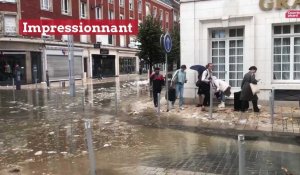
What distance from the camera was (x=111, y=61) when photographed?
51.4m

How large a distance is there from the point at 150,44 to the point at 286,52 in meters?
15.4

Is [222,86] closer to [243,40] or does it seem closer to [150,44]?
[243,40]

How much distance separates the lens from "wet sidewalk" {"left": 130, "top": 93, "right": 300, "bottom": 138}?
33.0 feet

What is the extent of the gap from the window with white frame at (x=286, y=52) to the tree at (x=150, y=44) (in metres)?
14.8

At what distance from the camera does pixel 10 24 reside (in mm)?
33594

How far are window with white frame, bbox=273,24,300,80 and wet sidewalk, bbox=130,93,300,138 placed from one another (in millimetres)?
1266

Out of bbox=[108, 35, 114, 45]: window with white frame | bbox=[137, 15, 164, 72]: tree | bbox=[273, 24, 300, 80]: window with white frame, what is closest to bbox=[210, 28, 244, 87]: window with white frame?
bbox=[273, 24, 300, 80]: window with white frame

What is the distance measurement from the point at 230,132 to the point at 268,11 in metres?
5.61

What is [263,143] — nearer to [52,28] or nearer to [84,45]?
[52,28]

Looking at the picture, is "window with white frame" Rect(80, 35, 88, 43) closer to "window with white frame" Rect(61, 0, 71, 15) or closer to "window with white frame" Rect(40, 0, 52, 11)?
"window with white frame" Rect(61, 0, 71, 15)

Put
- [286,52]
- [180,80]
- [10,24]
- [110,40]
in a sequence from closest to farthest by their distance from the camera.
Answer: [286,52] → [180,80] → [10,24] → [110,40]

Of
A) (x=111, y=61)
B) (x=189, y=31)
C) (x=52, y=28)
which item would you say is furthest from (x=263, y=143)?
(x=111, y=61)

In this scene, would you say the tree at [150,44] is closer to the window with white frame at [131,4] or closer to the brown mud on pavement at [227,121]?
the brown mud on pavement at [227,121]

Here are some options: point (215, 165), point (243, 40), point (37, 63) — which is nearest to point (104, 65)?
point (37, 63)
